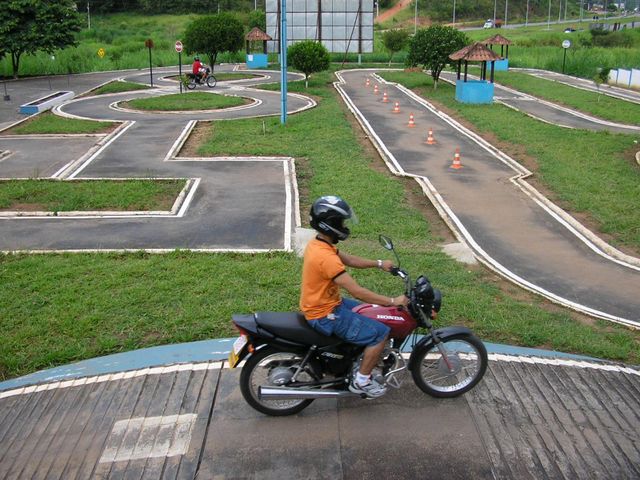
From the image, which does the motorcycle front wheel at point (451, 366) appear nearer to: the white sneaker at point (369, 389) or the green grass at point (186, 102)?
the white sneaker at point (369, 389)

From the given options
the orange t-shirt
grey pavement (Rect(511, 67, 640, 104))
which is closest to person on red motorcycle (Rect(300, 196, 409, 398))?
the orange t-shirt

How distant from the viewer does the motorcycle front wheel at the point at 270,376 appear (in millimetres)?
5453

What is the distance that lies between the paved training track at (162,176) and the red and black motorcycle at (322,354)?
4.80m

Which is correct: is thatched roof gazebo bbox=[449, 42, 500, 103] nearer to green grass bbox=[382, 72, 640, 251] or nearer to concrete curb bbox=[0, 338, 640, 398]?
green grass bbox=[382, 72, 640, 251]

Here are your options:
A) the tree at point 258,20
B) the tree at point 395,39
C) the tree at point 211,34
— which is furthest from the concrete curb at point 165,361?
the tree at point 258,20

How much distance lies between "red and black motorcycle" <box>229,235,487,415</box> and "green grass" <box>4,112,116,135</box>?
17569mm

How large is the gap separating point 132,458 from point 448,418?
2.55m

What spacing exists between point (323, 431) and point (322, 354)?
61cm

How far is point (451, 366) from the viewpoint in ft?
18.8

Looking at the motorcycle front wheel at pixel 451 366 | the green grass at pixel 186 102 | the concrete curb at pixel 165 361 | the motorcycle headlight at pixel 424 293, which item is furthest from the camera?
the green grass at pixel 186 102

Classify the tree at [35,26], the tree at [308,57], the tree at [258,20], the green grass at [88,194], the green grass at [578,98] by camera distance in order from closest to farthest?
the green grass at [88,194] → the green grass at [578,98] → the tree at [308,57] → the tree at [35,26] → the tree at [258,20]

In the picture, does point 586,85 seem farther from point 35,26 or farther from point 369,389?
point 369,389

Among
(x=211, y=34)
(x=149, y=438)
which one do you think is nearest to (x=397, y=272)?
(x=149, y=438)

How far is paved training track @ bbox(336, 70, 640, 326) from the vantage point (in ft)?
29.6
